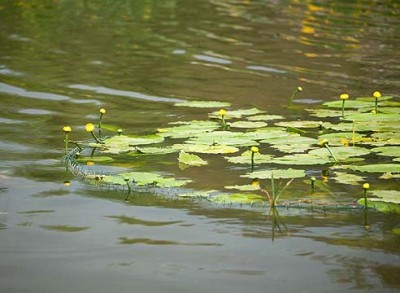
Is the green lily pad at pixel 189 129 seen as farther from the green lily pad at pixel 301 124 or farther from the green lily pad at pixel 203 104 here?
the green lily pad at pixel 203 104

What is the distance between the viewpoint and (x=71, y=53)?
6578 millimetres

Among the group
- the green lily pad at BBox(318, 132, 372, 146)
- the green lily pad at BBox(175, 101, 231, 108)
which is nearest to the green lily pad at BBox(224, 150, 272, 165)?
the green lily pad at BBox(318, 132, 372, 146)

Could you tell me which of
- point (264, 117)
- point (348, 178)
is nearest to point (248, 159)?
point (348, 178)

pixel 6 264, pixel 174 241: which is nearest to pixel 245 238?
pixel 174 241

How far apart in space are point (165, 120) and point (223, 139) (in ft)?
2.35

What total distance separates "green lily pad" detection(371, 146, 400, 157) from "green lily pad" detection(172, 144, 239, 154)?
0.61 metres

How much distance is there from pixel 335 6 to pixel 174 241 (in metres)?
8.76

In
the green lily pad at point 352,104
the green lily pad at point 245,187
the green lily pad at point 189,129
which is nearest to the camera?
the green lily pad at point 245,187

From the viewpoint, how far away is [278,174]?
3135 millimetres

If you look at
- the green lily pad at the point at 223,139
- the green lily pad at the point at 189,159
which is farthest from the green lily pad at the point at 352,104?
the green lily pad at the point at 189,159

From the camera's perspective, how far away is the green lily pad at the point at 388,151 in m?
3.38

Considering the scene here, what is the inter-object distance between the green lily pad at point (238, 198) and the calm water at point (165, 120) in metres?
0.05

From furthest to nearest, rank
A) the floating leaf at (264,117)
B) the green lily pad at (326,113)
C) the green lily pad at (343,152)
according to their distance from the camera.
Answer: the green lily pad at (326,113) < the floating leaf at (264,117) < the green lily pad at (343,152)

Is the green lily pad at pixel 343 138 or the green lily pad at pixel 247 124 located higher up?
the green lily pad at pixel 247 124
